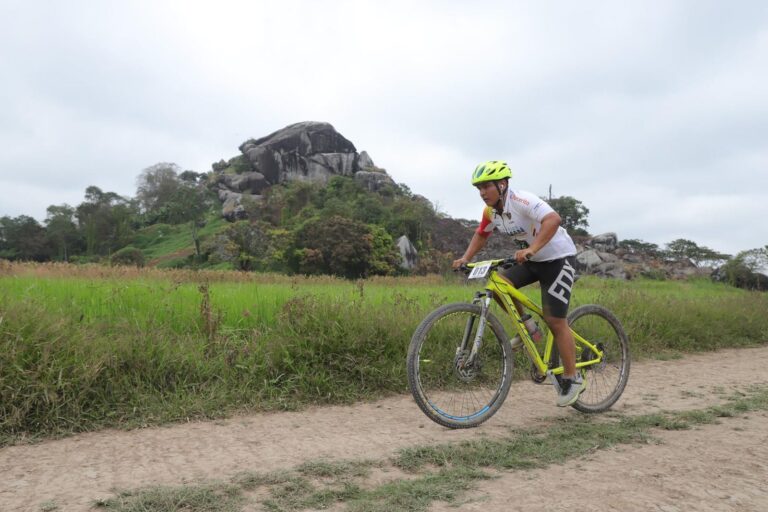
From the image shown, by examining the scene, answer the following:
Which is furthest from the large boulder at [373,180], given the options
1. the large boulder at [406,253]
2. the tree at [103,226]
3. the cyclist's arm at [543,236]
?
the cyclist's arm at [543,236]

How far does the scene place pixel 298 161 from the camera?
84562 mm

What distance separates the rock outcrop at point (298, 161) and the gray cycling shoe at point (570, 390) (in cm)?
7696

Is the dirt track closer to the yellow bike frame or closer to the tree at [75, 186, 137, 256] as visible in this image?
the yellow bike frame

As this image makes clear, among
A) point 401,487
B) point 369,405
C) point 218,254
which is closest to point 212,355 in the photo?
point 369,405

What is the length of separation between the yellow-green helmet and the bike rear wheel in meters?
1.56

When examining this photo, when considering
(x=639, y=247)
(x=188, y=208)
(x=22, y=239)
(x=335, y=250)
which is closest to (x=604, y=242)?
(x=639, y=247)

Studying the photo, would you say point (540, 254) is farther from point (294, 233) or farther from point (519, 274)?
point (294, 233)

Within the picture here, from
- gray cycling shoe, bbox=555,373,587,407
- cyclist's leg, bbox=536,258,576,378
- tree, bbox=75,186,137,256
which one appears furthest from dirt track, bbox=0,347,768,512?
tree, bbox=75,186,137,256

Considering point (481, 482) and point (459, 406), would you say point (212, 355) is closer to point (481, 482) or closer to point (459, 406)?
point (459, 406)

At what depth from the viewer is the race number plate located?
4.52 m

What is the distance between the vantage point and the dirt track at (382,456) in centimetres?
281

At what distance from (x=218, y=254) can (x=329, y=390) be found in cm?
5006

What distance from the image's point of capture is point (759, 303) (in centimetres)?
1250

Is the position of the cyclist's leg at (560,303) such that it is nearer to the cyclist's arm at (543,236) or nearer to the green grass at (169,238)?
the cyclist's arm at (543,236)
